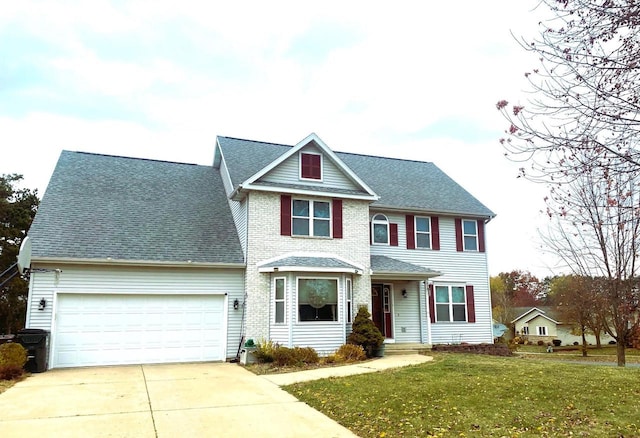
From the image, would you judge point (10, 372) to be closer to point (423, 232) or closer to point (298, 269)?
point (298, 269)

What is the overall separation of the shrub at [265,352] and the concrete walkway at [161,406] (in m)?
1.34

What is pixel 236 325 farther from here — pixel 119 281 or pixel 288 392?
pixel 288 392

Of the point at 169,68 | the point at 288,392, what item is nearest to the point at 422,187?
the point at 169,68

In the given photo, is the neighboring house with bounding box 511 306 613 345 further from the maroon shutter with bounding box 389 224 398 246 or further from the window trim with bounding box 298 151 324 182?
the window trim with bounding box 298 151 324 182

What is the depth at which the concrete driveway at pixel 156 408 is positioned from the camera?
6.82m

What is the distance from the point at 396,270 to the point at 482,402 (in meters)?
9.40

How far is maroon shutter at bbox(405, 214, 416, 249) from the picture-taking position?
19.2 meters

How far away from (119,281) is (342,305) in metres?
6.88

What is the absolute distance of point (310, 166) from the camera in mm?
16766

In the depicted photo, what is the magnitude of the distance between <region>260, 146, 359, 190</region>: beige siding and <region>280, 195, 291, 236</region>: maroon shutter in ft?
2.07

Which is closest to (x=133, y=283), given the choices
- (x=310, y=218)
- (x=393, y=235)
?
(x=310, y=218)

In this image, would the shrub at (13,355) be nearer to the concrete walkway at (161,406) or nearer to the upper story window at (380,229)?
the concrete walkway at (161,406)

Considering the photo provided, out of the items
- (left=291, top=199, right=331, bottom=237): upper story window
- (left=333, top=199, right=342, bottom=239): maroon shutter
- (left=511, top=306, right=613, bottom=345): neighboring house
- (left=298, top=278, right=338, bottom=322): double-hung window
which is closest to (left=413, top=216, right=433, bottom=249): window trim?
(left=333, top=199, right=342, bottom=239): maroon shutter

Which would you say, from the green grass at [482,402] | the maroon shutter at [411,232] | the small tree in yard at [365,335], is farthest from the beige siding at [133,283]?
the maroon shutter at [411,232]
